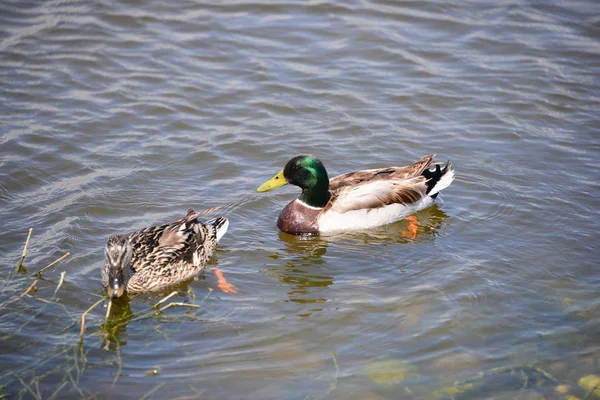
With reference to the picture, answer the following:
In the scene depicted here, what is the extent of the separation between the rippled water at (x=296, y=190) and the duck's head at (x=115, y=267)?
0.81ft

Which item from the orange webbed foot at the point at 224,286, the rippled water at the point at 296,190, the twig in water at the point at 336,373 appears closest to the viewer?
the twig in water at the point at 336,373

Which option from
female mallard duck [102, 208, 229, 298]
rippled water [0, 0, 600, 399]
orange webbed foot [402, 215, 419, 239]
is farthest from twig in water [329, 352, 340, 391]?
orange webbed foot [402, 215, 419, 239]

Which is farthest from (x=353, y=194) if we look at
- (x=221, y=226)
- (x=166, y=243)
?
(x=166, y=243)

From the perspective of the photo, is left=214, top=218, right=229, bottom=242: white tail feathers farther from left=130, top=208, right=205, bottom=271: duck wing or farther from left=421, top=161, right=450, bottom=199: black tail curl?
left=421, top=161, right=450, bottom=199: black tail curl

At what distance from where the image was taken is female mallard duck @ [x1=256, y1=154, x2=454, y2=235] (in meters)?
9.71

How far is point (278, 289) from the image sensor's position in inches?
322

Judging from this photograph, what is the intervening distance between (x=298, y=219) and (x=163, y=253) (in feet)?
6.67

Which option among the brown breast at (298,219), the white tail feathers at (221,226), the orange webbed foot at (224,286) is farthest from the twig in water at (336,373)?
the brown breast at (298,219)

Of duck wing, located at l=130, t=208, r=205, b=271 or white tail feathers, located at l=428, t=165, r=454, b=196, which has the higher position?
white tail feathers, located at l=428, t=165, r=454, b=196

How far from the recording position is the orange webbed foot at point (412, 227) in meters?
9.62

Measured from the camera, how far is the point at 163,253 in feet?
27.1

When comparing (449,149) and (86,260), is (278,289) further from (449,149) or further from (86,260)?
(449,149)

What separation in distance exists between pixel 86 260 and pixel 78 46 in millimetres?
6289

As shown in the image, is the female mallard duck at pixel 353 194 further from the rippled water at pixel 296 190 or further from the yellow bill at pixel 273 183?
the rippled water at pixel 296 190
